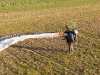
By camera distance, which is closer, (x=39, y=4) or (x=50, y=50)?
(x=50, y=50)

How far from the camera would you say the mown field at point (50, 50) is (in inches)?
913

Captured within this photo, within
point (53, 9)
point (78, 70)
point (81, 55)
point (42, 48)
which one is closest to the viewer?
point (78, 70)

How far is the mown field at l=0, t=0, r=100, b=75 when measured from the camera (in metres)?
23.2

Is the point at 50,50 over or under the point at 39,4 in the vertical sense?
under

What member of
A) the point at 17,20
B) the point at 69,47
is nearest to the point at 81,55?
the point at 69,47

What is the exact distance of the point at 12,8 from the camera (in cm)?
5209

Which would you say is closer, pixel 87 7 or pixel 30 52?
pixel 30 52

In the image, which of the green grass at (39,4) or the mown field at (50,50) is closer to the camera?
the mown field at (50,50)

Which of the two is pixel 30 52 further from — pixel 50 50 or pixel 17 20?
pixel 17 20

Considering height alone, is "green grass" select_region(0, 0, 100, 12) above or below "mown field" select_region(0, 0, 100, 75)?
above

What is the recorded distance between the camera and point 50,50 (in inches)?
1073

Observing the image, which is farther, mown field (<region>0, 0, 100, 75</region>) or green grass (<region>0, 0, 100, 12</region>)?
green grass (<region>0, 0, 100, 12</region>)

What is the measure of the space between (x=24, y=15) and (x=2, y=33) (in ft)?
41.1

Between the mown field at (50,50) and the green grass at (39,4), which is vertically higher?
the green grass at (39,4)
